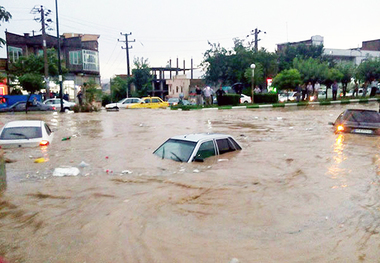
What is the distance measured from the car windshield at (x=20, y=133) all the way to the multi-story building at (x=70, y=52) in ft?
115

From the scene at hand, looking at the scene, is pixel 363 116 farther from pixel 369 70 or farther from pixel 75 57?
pixel 75 57

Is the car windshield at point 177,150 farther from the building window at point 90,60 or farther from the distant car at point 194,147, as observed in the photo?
the building window at point 90,60

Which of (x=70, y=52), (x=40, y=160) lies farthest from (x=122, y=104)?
(x=40, y=160)

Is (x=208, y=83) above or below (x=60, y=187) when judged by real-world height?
above

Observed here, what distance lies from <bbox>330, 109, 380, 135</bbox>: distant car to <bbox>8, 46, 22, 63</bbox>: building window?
131 feet

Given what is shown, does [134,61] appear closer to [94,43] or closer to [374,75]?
[94,43]

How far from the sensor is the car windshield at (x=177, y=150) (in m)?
9.33

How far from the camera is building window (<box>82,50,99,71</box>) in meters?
51.0

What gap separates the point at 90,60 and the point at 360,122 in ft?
143

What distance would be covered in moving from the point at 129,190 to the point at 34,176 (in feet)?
8.82

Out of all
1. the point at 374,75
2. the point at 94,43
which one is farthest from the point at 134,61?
the point at 374,75

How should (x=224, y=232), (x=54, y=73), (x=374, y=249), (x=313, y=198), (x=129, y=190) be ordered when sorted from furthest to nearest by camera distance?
(x=54, y=73) < (x=129, y=190) < (x=313, y=198) < (x=224, y=232) < (x=374, y=249)

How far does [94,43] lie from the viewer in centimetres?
5347

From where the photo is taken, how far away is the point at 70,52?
4991 cm
